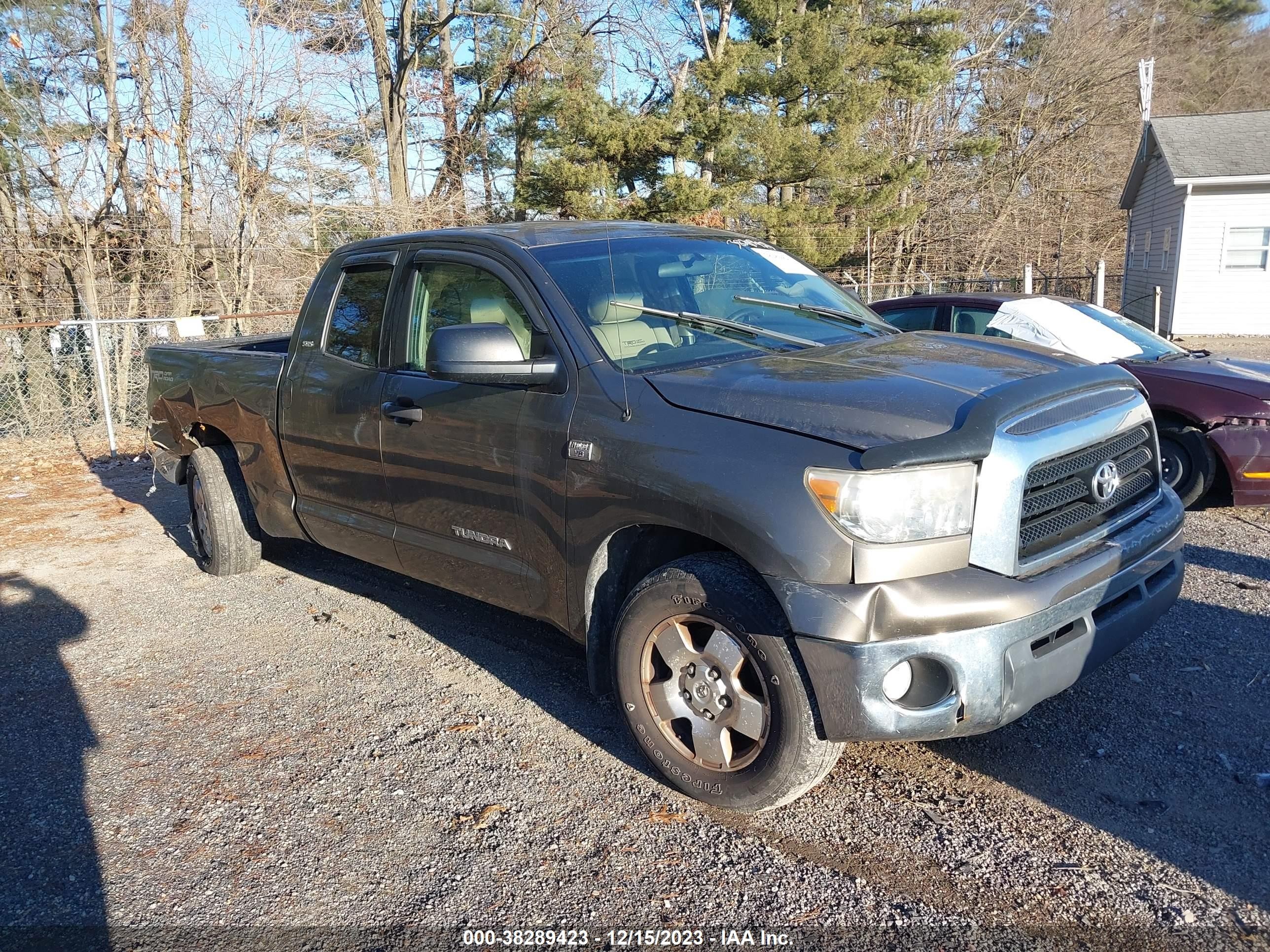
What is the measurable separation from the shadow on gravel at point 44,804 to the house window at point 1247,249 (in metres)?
23.2

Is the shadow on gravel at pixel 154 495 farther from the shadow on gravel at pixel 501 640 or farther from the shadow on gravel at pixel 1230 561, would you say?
the shadow on gravel at pixel 1230 561

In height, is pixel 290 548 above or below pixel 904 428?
below

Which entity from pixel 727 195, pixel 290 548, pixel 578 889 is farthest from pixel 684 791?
pixel 727 195

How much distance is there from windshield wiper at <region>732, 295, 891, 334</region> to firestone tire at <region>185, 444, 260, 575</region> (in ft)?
11.3

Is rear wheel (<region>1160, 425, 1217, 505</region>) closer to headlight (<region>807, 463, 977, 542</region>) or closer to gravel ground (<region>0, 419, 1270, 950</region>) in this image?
gravel ground (<region>0, 419, 1270, 950</region>)

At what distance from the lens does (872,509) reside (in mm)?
2627

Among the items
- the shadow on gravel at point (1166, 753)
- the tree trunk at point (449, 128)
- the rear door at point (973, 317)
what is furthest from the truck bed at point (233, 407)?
the tree trunk at point (449, 128)

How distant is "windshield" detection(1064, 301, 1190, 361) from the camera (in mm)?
6766

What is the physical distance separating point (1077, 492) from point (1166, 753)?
1.10 metres

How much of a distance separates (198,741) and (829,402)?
294 cm

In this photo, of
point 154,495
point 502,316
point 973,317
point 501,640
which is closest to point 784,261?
point 502,316

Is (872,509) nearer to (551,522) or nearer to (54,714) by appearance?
(551,522)

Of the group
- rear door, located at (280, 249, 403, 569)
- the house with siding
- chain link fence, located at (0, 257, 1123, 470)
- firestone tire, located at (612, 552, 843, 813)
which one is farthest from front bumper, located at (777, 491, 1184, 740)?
the house with siding

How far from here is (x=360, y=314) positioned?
459 centimetres
